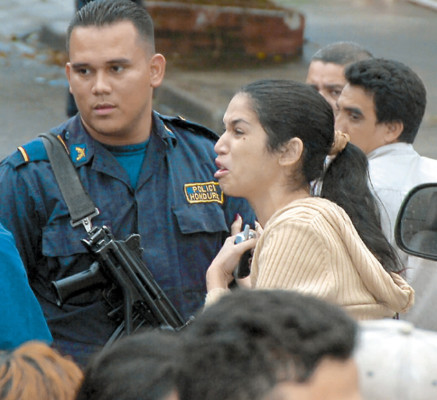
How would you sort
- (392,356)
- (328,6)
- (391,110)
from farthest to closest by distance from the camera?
1. (328,6)
2. (391,110)
3. (392,356)

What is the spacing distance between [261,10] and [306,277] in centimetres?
1036

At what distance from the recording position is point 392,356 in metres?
1.72

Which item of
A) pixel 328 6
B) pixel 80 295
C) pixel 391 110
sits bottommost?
pixel 328 6

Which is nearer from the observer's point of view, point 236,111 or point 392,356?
point 392,356

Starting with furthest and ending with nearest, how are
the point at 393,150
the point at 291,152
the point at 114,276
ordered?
the point at 393,150 → the point at 114,276 → the point at 291,152

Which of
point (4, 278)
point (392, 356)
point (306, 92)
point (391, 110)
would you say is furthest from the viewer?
point (391, 110)

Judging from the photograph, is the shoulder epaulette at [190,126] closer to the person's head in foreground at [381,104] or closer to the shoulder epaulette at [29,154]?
the shoulder epaulette at [29,154]

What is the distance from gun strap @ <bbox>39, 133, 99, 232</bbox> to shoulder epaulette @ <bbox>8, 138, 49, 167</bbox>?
0.02 metres

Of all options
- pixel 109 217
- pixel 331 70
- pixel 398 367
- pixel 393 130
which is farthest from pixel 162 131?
pixel 398 367

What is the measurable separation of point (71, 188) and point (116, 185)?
200 mm

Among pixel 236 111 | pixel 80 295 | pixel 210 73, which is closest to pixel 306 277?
pixel 236 111

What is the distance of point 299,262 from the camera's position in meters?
2.79

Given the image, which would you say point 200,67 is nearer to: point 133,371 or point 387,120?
point 387,120

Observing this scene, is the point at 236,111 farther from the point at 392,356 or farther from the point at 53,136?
the point at 392,356
